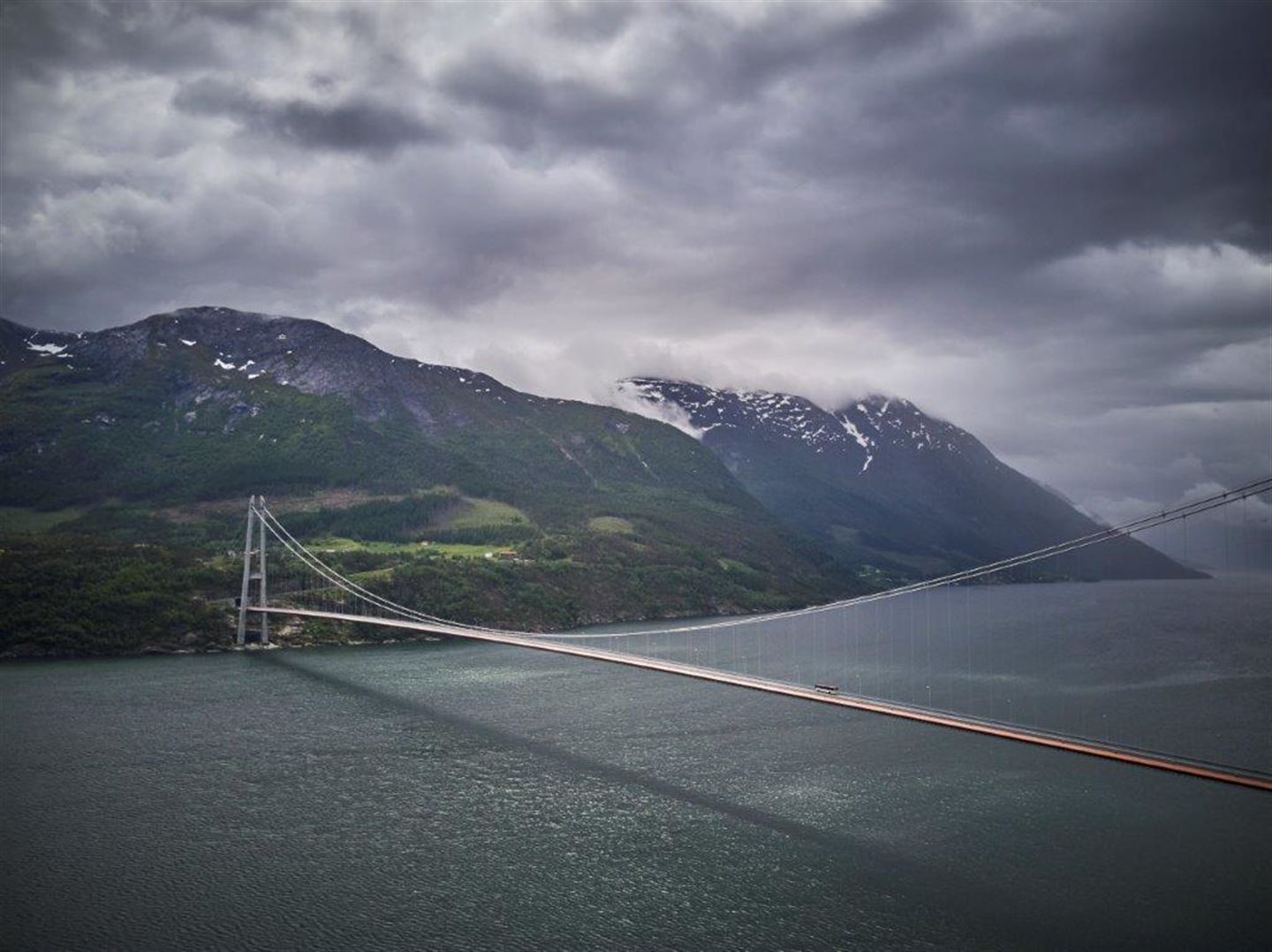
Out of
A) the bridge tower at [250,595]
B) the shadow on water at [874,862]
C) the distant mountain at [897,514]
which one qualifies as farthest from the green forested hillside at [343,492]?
the shadow on water at [874,862]

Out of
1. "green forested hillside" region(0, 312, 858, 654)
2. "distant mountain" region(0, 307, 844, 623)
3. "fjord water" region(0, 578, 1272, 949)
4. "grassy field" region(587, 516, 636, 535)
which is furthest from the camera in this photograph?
"grassy field" region(587, 516, 636, 535)

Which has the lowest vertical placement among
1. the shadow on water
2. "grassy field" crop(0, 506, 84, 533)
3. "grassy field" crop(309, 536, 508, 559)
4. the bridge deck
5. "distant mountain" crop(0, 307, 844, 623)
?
the shadow on water

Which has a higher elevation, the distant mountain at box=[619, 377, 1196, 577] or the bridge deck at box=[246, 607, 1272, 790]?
the distant mountain at box=[619, 377, 1196, 577]

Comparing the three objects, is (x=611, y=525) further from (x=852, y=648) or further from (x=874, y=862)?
(x=874, y=862)

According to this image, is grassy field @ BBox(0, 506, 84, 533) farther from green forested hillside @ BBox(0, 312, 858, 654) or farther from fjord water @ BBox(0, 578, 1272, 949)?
fjord water @ BBox(0, 578, 1272, 949)

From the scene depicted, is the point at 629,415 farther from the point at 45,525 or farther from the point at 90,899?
the point at 90,899

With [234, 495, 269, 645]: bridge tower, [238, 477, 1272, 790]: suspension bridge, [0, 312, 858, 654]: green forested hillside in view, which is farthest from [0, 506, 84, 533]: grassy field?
[234, 495, 269, 645]: bridge tower
